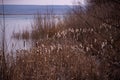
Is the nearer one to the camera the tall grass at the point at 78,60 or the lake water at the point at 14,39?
the tall grass at the point at 78,60

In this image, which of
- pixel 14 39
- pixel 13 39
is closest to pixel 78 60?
pixel 13 39

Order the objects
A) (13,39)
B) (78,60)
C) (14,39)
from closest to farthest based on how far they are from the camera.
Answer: (78,60), (13,39), (14,39)

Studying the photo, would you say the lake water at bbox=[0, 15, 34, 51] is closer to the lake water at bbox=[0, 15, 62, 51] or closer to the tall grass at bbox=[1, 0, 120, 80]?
the lake water at bbox=[0, 15, 62, 51]

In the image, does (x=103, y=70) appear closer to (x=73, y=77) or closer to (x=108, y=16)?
(x=73, y=77)

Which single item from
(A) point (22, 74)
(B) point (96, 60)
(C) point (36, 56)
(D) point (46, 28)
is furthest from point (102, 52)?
(D) point (46, 28)

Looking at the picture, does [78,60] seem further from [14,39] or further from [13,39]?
[14,39]

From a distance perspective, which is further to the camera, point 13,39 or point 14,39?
point 14,39

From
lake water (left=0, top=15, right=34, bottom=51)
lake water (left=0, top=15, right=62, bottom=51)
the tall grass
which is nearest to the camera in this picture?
the tall grass

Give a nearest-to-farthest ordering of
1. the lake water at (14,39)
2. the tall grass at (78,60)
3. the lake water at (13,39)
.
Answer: the tall grass at (78,60) → the lake water at (14,39) → the lake water at (13,39)

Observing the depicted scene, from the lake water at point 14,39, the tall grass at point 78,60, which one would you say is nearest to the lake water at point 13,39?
the lake water at point 14,39

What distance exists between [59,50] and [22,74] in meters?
1.23

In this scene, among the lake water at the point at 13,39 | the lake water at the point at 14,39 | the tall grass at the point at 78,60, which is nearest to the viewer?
the tall grass at the point at 78,60

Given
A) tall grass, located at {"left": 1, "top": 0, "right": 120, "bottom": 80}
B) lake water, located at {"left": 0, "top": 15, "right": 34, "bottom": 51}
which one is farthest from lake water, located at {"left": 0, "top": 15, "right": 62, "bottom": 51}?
tall grass, located at {"left": 1, "top": 0, "right": 120, "bottom": 80}

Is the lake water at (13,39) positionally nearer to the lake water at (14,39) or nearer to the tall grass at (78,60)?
the lake water at (14,39)
